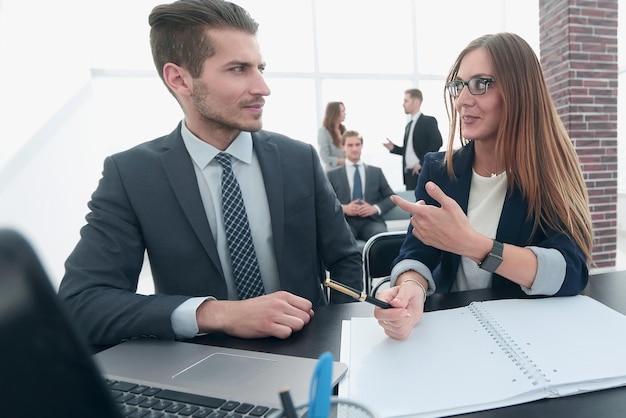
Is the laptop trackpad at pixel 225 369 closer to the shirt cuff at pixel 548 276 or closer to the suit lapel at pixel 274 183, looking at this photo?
the suit lapel at pixel 274 183

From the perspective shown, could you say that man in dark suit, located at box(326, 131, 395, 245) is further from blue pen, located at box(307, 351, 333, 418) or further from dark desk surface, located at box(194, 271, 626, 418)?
blue pen, located at box(307, 351, 333, 418)

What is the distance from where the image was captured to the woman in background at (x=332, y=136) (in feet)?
14.8

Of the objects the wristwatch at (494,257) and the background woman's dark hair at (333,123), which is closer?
the wristwatch at (494,257)

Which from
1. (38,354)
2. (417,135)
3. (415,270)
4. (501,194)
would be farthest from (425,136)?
(38,354)

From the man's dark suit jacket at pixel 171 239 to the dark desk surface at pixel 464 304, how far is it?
21 cm

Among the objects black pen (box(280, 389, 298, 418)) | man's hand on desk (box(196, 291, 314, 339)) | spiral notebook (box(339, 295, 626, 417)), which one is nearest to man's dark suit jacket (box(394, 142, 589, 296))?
spiral notebook (box(339, 295, 626, 417))

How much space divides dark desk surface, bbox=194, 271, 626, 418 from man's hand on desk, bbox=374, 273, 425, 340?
8 centimetres

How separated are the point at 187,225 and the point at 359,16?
17.3ft

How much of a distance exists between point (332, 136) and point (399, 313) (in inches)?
157

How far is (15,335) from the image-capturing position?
22 centimetres

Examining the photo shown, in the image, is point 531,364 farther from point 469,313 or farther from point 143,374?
point 143,374

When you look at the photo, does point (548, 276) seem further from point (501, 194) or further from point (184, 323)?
point (184, 323)

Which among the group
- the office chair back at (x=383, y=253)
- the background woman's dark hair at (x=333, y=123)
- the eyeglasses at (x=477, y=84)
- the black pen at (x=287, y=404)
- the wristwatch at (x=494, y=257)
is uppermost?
the background woman's dark hair at (x=333, y=123)

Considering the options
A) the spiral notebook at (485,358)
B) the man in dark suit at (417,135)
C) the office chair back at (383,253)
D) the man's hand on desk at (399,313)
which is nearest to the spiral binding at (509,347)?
the spiral notebook at (485,358)
